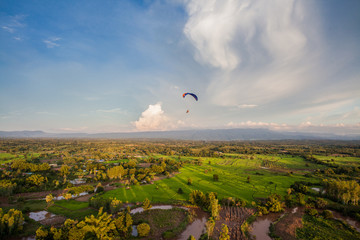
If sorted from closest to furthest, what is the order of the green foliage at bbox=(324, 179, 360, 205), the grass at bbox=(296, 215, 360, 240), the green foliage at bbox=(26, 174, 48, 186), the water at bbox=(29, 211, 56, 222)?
the grass at bbox=(296, 215, 360, 240) → the water at bbox=(29, 211, 56, 222) → the green foliage at bbox=(324, 179, 360, 205) → the green foliage at bbox=(26, 174, 48, 186)

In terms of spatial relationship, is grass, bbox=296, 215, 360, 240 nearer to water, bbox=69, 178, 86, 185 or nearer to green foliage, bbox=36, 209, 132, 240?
green foliage, bbox=36, 209, 132, 240

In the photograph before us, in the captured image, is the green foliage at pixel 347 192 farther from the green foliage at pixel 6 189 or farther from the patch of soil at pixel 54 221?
the green foliage at pixel 6 189

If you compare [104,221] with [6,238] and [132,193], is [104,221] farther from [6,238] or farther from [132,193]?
[132,193]

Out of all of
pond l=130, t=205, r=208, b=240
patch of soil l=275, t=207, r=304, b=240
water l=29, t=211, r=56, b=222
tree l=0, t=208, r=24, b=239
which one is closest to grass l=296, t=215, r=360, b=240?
patch of soil l=275, t=207, r=304, b=240

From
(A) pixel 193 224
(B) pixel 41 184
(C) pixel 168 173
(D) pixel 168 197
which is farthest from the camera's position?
(C) pixel 168 173

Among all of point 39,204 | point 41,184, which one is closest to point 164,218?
point 39,204

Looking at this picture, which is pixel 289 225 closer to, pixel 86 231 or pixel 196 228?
pixel 196 228
